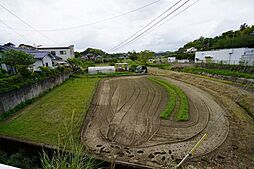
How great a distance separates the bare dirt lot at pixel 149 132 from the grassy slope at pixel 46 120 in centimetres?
83

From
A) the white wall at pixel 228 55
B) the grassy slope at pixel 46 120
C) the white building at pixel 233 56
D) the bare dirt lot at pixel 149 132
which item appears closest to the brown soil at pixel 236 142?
the bare dirt lot at pixel 149 132

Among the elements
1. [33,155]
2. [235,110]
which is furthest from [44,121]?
[235,110]

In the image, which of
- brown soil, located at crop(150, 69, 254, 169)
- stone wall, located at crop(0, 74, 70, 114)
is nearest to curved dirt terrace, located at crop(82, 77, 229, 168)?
brown soil, located at crop(150, 69, 254, 169)

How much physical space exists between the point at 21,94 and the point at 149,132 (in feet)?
27.5

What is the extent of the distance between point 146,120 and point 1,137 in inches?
225

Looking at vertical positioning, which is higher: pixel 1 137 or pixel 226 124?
A: pixel 1 137

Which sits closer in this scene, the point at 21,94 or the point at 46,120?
the point at 46,120

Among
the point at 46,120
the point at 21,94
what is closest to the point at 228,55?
the point at 46,120

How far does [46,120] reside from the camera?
24.0 ft

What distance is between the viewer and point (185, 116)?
24.9 feet

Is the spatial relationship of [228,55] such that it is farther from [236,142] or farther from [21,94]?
[21,94]

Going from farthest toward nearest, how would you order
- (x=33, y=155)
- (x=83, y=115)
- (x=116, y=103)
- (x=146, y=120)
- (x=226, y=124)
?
(x=116, y=103) → (x=83, y=115) → (x=146, y=120) → (x=226, y=124) → (x=33, y=155)

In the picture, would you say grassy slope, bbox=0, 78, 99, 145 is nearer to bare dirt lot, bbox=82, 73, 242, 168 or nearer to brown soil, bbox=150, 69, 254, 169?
bare dirt lot, bbox=82, 73, 242, 168

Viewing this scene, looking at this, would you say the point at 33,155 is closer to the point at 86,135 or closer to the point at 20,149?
the point at 20,149
